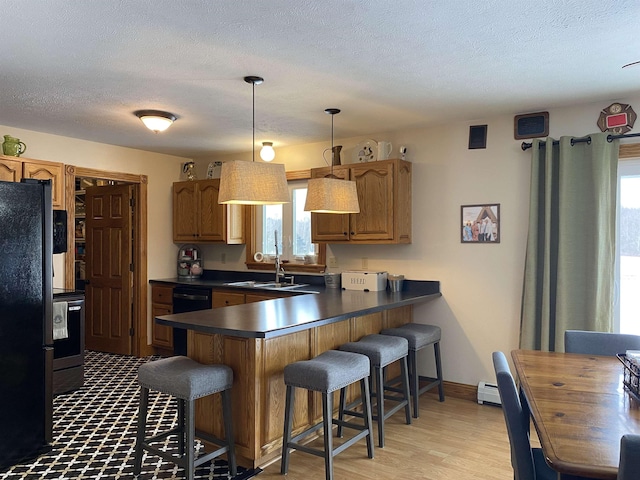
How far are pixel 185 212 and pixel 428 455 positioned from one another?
12.9 feet

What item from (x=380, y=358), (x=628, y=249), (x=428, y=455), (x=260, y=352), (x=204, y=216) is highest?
(x=204, y=216)

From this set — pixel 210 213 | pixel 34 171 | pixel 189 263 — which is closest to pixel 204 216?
pixel 210 213

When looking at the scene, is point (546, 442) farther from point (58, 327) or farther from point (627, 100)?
point (58, 327)

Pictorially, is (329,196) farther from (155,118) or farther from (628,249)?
(628,249)

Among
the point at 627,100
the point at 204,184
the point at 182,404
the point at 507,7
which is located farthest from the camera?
the point at 204,184

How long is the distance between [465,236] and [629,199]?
1214 mm

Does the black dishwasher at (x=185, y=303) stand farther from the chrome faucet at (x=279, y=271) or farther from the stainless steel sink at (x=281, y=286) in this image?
the chrome faucet at (x=279, y=271)

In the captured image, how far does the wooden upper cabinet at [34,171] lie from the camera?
4.14 meters

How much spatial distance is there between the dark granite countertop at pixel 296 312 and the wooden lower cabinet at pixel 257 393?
141mm

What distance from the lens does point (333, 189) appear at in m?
3.75

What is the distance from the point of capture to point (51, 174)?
14.5ft

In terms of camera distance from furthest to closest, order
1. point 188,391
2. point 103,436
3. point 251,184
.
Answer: point 103,436 < point 251,184 < point 188,391

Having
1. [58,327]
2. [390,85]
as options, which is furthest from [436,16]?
[58,327]

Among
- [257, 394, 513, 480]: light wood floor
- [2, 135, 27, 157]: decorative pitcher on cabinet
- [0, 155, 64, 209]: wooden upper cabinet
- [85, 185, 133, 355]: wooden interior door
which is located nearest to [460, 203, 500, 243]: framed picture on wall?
[257, 394, 513, 480]: light wood floor
